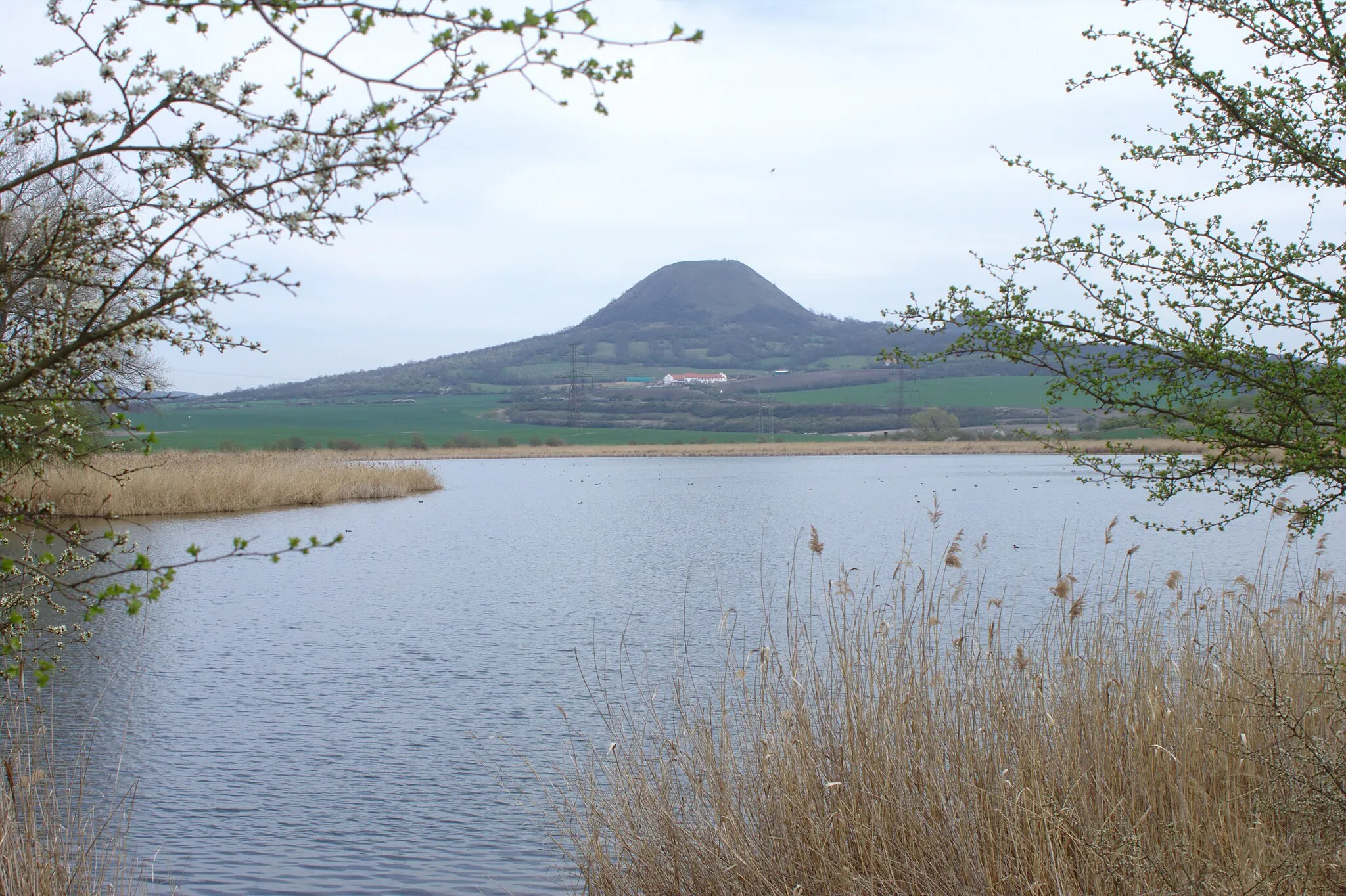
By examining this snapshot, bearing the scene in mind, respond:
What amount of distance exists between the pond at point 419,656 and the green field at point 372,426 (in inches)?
2027

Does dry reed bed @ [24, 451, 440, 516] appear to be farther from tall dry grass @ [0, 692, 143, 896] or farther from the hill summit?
the hill summit

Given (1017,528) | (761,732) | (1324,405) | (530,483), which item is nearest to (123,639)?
(761,732)

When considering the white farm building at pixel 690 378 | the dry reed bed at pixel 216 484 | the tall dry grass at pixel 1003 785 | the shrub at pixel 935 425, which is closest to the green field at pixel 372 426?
the shrub at pixel 935 425

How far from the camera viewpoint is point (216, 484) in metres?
27.8

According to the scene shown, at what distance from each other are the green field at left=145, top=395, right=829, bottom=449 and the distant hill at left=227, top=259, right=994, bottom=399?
1797 cm

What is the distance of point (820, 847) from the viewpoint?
4.84 m

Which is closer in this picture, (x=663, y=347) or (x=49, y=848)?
(x=49, y=848)

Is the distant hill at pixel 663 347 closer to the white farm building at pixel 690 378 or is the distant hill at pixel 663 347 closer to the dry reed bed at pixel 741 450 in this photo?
the white farm building at pixel 690 378

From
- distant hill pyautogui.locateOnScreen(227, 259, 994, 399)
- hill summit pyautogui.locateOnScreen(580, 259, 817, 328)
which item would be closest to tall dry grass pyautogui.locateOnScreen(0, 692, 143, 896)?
distant hill pyautogui.locateOnScreen(227, 259, 994, 399)

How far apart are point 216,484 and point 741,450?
162 feet

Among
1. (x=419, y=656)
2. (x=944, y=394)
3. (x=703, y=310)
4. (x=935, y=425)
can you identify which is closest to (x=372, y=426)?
(x=935, y=425)

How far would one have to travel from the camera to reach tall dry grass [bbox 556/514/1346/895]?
415 centimetres

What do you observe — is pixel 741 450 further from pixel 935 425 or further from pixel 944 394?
pixel 944 394

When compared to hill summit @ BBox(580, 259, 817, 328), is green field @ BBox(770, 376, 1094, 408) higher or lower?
lower
